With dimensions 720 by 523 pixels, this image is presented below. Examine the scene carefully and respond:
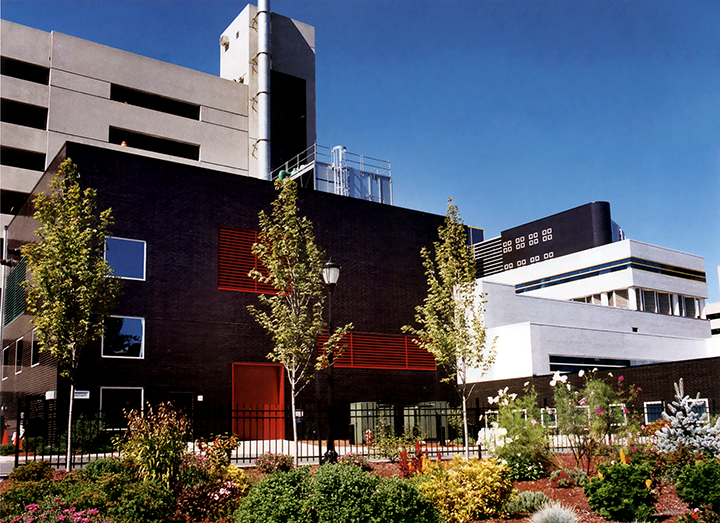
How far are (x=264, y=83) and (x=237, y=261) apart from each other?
73.4 feet

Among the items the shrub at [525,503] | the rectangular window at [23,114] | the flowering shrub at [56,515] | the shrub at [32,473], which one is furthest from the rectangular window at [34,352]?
the shrub at [525,503]

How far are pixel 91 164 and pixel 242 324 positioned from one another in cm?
810

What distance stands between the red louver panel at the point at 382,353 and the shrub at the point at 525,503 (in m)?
15.4

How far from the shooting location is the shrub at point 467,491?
1251cm

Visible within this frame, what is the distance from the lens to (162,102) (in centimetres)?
4366

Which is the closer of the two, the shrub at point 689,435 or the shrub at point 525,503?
the shrub at point 525,503

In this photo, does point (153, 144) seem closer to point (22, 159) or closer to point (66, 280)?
point (22, 159)

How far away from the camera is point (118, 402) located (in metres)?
23.5

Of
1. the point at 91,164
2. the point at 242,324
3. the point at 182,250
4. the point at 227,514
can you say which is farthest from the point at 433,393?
the point at 227,514

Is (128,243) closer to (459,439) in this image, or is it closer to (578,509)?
(459,439)

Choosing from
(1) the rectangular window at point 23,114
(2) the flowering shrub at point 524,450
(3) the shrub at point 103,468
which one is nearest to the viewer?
(3) the shrub at point 103,468

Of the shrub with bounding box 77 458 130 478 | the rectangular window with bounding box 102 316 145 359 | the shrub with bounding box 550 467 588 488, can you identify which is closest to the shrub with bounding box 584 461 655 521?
the shrub with bounding box 550 467 588 488

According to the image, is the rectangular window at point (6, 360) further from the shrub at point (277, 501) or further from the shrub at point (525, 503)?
the shrub at point (525, 503)

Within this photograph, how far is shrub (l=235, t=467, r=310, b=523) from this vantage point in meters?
10.0
